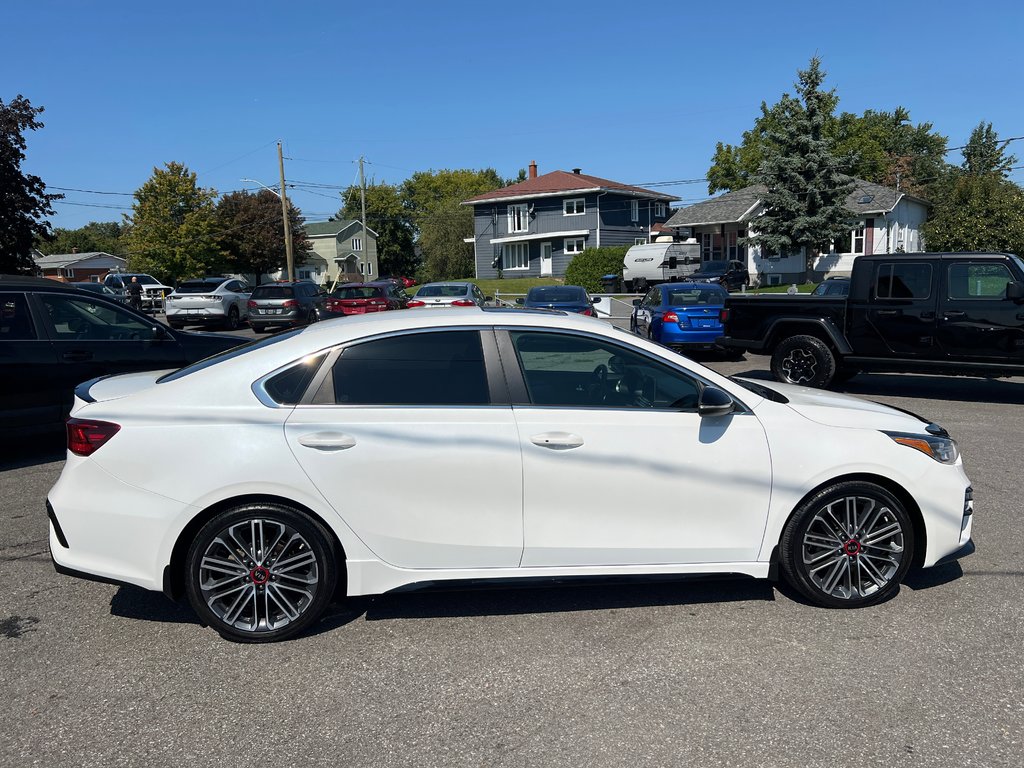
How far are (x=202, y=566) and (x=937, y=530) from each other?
150 inches

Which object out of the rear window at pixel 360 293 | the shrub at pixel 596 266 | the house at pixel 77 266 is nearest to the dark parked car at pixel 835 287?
the rear window at pixel 360 293

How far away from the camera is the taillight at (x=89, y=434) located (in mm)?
4023

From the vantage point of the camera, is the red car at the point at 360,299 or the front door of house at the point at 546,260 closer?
the red car at the point at 360,299

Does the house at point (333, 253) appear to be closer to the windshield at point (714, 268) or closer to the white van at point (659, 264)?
the white van at point (659, 264)

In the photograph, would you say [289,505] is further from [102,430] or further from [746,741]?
[746,741]

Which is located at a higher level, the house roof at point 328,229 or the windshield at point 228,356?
the house roof at point 328,229

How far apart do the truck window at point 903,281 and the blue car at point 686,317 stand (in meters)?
4.83

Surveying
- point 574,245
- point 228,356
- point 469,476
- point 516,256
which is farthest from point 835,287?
point 516,256

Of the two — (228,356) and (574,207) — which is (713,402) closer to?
(228,356)

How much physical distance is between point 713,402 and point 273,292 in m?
24.1

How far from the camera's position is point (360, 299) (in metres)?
24.6

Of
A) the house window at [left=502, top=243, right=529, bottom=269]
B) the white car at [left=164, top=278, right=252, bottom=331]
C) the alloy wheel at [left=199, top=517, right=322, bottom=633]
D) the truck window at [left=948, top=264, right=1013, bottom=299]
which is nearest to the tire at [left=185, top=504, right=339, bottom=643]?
the alloy wheel at [left=199, top=517, right=322, bottom=633]

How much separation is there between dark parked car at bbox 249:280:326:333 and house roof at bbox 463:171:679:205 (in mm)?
30389

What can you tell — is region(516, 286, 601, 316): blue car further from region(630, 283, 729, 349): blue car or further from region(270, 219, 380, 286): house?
region(270, 219, 380, 286): house
